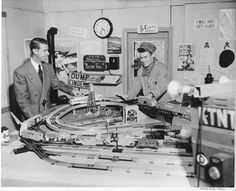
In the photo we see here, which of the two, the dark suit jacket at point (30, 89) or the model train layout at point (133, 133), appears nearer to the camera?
the model train layout at point (133, 133)

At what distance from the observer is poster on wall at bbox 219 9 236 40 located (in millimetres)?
3204

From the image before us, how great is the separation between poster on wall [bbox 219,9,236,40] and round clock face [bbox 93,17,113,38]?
1262 millimetres

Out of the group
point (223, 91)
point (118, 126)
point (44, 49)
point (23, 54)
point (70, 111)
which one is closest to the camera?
point (223, 91)

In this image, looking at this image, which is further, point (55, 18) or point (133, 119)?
point (55, 18)

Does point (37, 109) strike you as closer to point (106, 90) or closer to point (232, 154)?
point (106, 90)

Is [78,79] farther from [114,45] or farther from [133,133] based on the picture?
[133,133]

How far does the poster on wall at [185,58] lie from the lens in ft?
11.4

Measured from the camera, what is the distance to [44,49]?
284cm

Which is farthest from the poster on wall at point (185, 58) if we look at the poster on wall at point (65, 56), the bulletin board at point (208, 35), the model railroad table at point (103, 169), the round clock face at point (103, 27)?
the model railroad table at point (103, 169)

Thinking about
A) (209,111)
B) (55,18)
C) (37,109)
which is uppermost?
(55,18)

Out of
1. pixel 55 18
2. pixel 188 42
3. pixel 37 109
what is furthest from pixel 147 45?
pixel 37 109

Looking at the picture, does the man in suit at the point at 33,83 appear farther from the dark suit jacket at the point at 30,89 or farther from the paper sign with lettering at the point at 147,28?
the paper sign with lettering at the point at 147,28

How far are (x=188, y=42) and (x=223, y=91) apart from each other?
2233mm

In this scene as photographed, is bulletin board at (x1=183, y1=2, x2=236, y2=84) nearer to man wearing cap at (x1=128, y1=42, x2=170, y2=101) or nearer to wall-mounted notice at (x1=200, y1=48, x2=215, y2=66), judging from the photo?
wall-mounted notice at (x1=200, y1=48, x2=215, y2=66)
